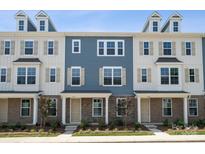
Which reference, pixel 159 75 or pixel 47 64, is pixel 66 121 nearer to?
pixel 47 64

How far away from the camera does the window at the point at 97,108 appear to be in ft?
81.6

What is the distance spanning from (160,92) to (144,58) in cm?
361

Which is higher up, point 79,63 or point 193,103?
point 79,63

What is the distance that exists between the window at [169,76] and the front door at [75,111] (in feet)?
26.4

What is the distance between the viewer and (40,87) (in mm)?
24812

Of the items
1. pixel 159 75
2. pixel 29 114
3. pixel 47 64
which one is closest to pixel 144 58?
pixel 159 75

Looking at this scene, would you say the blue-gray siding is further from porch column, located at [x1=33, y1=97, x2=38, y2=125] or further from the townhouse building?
porch column, located at [x1=33, y1=97, x2=38, y2=125]

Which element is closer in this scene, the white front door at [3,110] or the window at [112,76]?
the white front door at [3,110]

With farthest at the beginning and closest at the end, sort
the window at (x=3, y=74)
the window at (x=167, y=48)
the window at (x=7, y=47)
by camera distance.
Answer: the window at (x=167, y=48) → the window at (x=7, y=47) → the window at (x=3, y=74)

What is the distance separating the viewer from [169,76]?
25.0m

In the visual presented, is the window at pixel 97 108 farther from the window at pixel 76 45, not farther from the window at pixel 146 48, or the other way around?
the window at pixel 146 48

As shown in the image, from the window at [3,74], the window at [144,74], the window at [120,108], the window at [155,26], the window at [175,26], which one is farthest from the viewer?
the window at [155,26]

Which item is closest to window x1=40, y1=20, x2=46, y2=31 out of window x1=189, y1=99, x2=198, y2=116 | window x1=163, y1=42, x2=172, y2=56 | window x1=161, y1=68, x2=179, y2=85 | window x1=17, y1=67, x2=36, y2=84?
window x1=17, y1=67, x2=36, y2=84

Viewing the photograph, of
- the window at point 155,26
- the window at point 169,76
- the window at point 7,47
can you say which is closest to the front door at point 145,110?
the window at point 169,76
